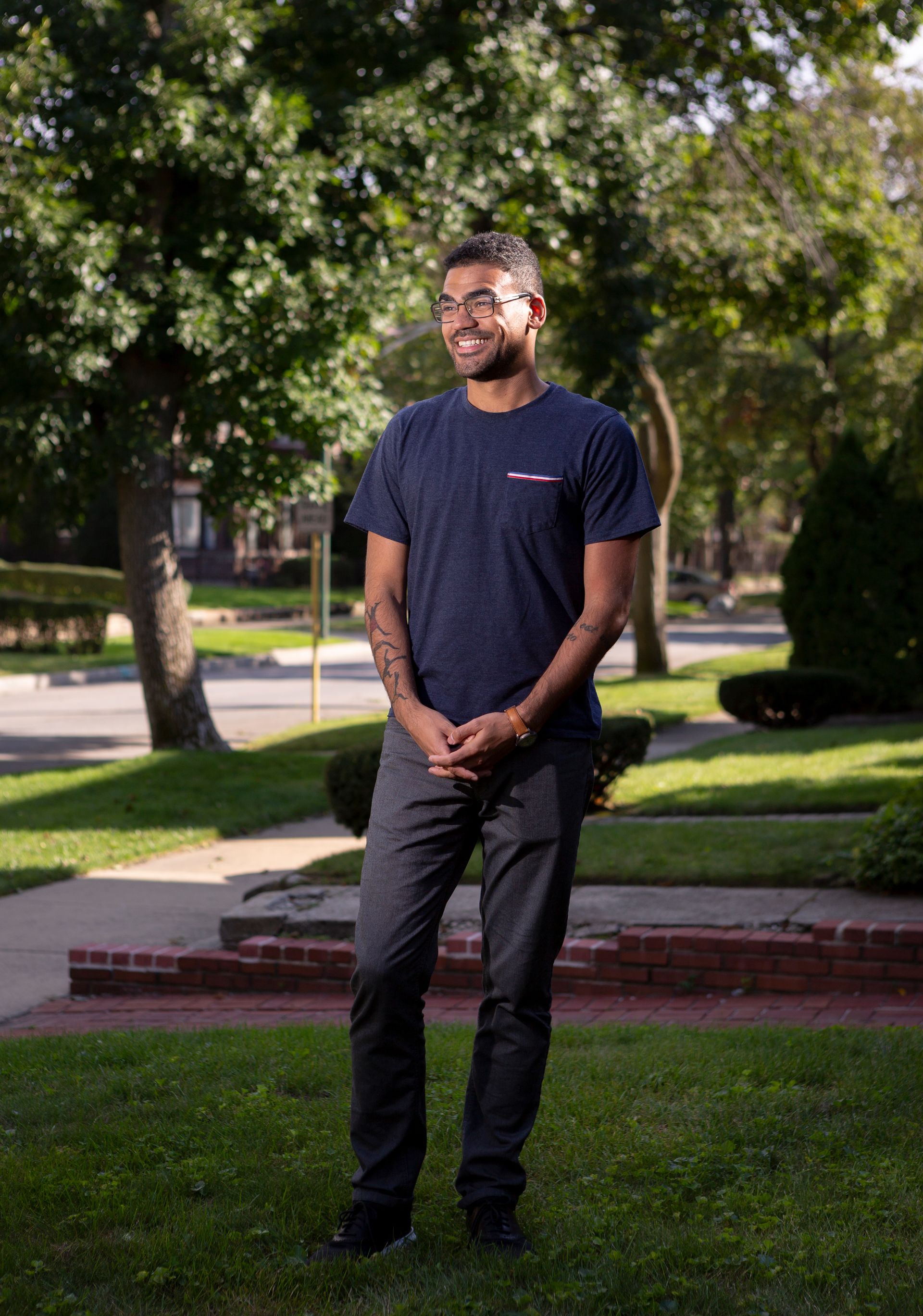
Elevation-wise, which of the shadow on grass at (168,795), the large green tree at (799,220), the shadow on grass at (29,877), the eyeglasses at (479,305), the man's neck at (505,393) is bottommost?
the shadow on grass at (29,877)

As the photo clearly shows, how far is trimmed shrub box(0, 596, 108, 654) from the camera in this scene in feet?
87.3

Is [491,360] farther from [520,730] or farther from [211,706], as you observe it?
[211,706]

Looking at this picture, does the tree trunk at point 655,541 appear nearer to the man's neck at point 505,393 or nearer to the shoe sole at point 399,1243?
the man's neck at point 505,393

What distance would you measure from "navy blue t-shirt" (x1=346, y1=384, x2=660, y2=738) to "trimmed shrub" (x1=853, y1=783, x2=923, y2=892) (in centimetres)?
382

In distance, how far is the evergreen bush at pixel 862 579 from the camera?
15922 mm

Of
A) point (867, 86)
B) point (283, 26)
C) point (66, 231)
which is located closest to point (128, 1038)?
point (66, 231)

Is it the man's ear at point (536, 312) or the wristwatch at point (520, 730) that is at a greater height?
the man's ear at point (536, 312)

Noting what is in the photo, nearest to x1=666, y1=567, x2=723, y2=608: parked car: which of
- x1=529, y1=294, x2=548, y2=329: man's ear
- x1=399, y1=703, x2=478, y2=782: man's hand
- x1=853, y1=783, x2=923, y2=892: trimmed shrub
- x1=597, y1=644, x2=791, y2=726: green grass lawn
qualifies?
x1=597, y1=644, x2=791, y2=726: green grass lawn

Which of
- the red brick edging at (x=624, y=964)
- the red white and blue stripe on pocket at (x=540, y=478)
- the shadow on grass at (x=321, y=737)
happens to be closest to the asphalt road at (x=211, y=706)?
the shadow on grass at (x=321, y=737)

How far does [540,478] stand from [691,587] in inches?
2075

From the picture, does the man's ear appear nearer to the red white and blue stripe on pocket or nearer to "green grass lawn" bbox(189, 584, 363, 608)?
the red white and blue stripe on pocket

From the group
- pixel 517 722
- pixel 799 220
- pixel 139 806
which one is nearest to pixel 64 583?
pixel 799 220

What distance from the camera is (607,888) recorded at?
7.09 metres

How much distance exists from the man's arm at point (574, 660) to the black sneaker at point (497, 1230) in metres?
0.95
